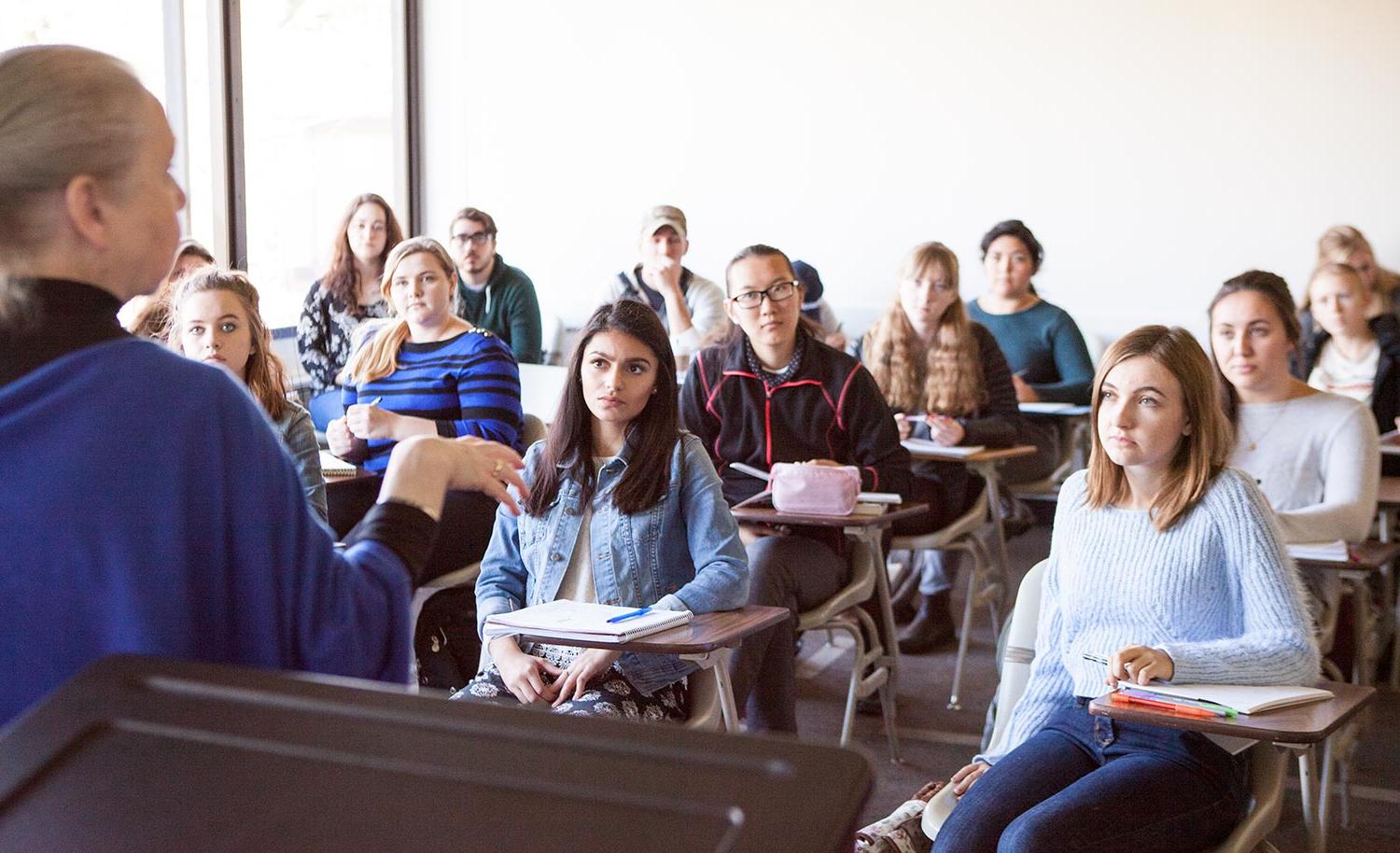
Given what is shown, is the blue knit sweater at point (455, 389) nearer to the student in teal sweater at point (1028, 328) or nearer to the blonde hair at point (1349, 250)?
the student in teal sweater at point (1028, 328)

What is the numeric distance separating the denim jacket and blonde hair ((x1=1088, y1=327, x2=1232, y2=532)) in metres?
0.72

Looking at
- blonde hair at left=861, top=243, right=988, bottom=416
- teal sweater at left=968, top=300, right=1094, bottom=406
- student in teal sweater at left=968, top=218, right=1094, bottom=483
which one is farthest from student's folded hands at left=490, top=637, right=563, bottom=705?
teal sweater at left=968, top=300, right=1094, bottom=406

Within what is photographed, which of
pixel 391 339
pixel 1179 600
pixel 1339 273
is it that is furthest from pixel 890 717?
pixel 1339 273

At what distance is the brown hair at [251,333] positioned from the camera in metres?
3.26

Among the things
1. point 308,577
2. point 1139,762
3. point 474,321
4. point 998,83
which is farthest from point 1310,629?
point 998,83

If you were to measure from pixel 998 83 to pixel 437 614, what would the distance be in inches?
181

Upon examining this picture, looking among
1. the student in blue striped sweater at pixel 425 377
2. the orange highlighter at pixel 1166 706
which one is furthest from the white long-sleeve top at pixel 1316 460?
the student in blue striped sweater at pixel 425 377

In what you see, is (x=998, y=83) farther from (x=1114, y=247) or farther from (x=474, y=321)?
(x=474, y=321)

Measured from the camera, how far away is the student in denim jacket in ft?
8.89

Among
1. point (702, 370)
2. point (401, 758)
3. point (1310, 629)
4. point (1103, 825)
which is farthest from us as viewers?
point (702, 370)

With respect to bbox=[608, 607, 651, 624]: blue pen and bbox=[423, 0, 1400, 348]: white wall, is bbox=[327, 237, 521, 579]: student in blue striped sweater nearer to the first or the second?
bbox=[608, 607, 651, 624]: blue pen

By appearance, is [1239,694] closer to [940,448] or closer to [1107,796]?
[1107,796]

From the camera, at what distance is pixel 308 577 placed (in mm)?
1087

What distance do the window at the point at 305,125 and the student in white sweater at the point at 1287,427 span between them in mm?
4088
